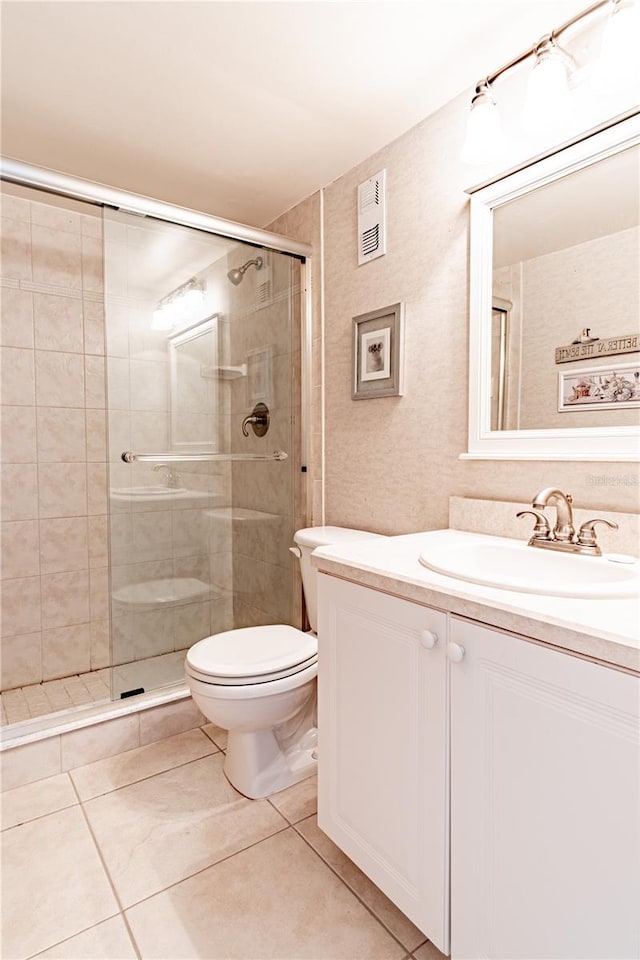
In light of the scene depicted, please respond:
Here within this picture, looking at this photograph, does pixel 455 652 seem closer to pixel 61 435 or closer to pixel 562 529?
pixel 562 529

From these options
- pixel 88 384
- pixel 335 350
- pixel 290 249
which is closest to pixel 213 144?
pixel 290 249

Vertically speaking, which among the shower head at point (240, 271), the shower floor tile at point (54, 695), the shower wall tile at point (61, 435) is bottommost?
the shower floor tile at point (54, 695)

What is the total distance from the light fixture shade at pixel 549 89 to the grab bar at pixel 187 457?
1461 mm

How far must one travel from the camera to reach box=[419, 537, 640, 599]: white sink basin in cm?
87

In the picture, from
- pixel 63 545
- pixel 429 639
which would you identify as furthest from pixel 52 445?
pixel 429 639

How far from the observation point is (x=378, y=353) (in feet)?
6.16

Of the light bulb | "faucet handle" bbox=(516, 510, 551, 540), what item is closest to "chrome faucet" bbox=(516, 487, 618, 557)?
"faucet handle" bbox=(516, 510, 551, 540)

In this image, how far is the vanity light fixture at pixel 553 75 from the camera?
3.63 feet

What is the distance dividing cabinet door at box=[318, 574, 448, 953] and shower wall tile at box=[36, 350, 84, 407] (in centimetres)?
172

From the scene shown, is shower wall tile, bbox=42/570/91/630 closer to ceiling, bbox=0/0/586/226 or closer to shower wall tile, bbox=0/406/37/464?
shower wall tile, bbox=0/406/37/464

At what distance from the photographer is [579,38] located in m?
1.25

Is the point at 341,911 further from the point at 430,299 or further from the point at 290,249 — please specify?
the point at 290,249

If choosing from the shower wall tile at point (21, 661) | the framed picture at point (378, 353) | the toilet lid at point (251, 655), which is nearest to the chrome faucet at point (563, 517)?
the framed picture at point (378, 353)

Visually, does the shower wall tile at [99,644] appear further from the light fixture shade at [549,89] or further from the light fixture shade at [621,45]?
the light fixture shade at [621,45]
